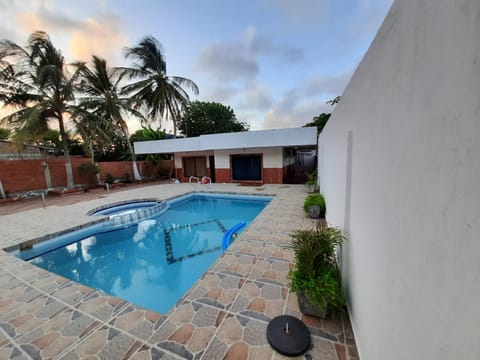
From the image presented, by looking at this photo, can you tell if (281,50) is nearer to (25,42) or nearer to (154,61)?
(154,61)

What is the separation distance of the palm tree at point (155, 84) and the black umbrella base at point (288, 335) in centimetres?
1517

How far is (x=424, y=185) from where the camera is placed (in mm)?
832

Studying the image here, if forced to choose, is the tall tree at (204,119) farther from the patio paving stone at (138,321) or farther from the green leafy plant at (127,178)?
the patio paving stone at (138,321)

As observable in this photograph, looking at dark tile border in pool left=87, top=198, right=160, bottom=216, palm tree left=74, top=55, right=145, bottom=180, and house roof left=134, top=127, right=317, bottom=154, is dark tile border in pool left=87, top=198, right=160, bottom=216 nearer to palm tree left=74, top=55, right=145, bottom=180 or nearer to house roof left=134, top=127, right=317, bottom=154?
house roof left=134, top=127, right=317, bottom=154

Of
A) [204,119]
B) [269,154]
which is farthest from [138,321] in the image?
[204,119]

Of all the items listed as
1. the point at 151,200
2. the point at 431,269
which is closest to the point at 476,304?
the point at 431,269

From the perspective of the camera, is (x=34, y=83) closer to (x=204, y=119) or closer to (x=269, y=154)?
(x=269, y=154)

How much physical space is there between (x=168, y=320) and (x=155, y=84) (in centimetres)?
1584

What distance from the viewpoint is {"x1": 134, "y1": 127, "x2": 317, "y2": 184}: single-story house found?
32.8 ft

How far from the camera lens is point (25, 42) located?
346 inches

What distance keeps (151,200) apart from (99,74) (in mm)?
9934

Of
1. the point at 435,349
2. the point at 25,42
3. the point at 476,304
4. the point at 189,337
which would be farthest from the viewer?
the point at 25,42

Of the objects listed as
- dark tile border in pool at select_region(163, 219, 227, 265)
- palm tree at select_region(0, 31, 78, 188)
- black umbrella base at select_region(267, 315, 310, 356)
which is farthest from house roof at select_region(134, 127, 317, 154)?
black umbrella base at select_region(267, 315, 310, 356)

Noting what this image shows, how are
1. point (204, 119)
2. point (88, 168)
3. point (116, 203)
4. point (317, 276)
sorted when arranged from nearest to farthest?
point (317, 276)
point (116, 203)
point (88, 168)
point (204, 119)
